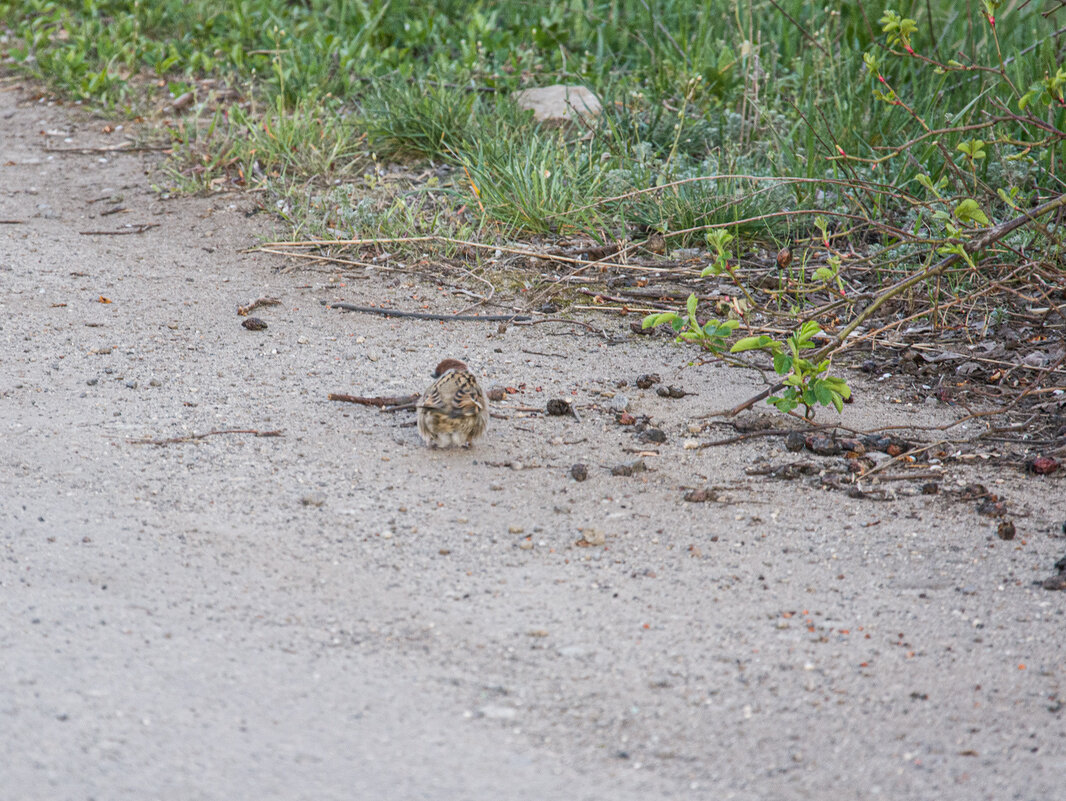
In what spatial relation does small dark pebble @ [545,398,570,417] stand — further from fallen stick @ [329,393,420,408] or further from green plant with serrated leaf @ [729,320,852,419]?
green plant with serrated leaf @ [729,320,852,419]

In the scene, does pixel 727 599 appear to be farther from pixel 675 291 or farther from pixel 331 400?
pixel 675 291

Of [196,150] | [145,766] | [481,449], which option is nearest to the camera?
[145,766]

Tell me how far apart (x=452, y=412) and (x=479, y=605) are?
928 mm

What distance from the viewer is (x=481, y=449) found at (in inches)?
160

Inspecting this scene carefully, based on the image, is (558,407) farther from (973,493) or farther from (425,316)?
(973,493)

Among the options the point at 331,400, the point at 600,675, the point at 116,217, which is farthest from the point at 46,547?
the point at 116,217

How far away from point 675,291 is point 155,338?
2640 millimetres

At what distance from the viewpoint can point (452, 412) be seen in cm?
384

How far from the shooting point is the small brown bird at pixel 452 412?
3.84 meters

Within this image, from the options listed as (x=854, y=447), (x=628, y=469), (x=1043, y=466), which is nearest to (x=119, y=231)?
(x=628, y=469)

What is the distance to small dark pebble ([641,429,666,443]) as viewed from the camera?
4133mm

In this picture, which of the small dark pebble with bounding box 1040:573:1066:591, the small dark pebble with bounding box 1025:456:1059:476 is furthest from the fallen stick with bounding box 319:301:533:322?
the small dark pebble with bounding box 1040:573:1066:591

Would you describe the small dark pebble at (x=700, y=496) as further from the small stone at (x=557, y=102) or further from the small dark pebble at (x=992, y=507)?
the small stone at (x=557, y=102)

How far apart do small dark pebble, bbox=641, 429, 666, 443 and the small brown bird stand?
622 millimetres
